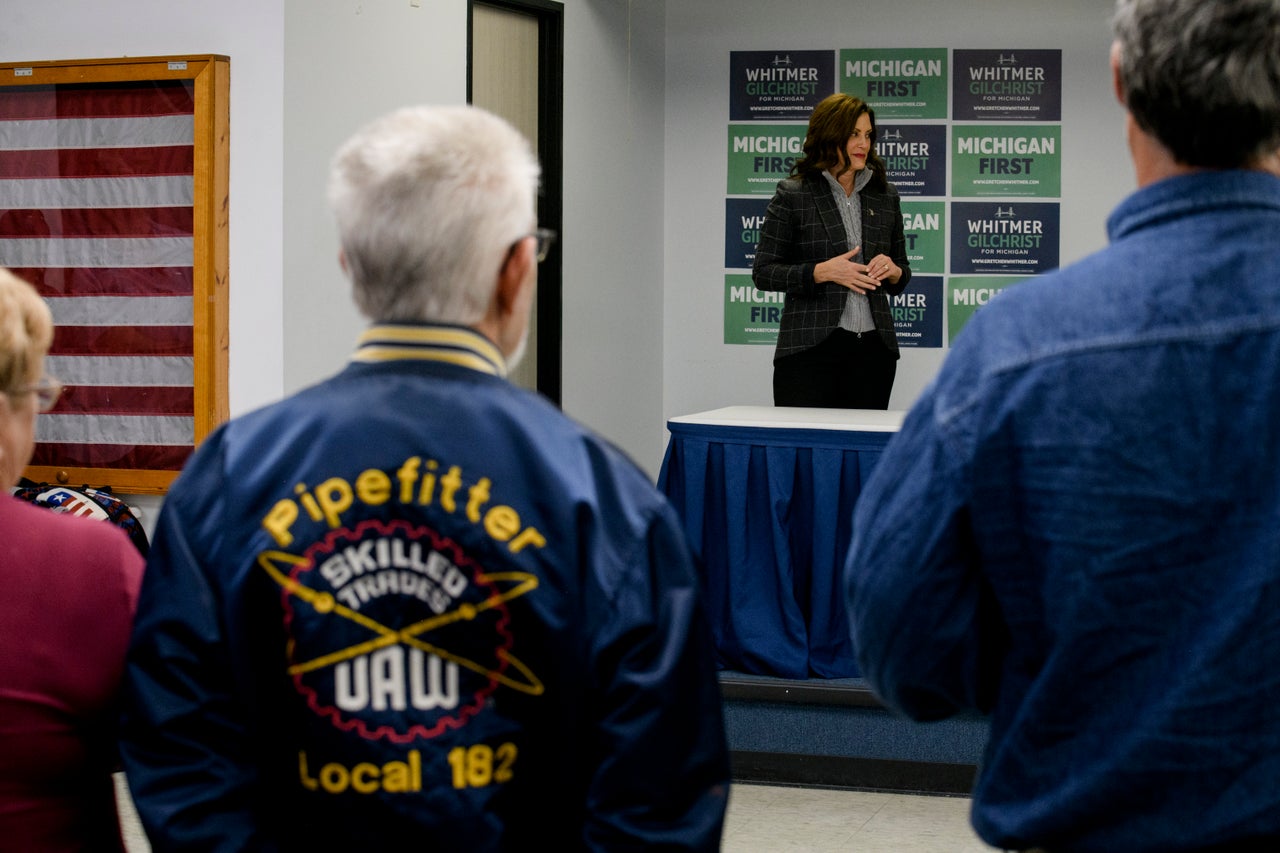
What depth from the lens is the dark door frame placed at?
5.72 m

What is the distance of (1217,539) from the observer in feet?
3.56

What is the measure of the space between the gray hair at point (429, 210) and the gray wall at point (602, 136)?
3.06 m

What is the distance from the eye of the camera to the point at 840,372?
4.93 meters

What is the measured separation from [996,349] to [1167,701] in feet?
0.96

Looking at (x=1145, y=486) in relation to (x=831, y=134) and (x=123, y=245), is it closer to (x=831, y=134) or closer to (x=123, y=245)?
(x=123, y=245)

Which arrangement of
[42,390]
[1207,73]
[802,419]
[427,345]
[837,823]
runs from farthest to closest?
[802,419] → [837,823] → [42,390] → [427,345] → [1207,73]

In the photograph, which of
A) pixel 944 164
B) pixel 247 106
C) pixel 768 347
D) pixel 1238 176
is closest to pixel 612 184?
pixel 768 347

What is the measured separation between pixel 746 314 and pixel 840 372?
7.18 feet

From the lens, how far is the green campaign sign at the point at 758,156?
275 inches

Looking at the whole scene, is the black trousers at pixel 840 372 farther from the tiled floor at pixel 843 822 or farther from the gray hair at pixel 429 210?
the gray hair at pixel 429 210

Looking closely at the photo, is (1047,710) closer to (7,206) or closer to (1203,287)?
(1203,287)

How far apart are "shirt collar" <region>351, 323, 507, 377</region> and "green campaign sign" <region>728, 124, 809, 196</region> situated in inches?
233

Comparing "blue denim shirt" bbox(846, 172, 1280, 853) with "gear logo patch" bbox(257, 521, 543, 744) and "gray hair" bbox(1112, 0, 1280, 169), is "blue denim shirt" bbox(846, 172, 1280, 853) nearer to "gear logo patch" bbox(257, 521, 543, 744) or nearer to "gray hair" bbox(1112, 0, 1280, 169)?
"gray hair" bbox(1112, 0, 1280, 169)

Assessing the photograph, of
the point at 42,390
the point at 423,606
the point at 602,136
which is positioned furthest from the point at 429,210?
the point at 602,136
